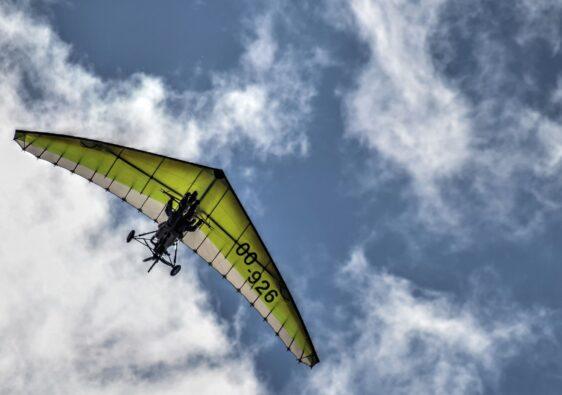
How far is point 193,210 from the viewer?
2645 centimetres

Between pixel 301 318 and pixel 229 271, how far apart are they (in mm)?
4448

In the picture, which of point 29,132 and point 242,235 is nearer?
point 29,132

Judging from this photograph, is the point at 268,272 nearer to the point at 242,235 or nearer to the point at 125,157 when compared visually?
the point at 242,235

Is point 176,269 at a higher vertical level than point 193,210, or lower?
lower

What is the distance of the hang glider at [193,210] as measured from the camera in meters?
26.4

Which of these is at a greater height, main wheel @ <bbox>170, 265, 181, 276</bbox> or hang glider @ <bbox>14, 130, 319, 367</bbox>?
hang glider @ <bbox>14, 130, 319, 367</bbox>

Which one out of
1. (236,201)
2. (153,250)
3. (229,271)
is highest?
(236,201)

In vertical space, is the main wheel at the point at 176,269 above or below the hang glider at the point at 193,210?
below

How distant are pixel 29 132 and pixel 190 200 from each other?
7.92 meters

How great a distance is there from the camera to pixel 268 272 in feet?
94.3

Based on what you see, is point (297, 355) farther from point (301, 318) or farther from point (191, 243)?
point (191, 243)

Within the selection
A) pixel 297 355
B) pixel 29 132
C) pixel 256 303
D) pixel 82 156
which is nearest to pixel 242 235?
pixel 256 303

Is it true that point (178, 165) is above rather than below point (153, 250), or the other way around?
above

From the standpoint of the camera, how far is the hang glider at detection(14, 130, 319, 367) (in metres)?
26.4
